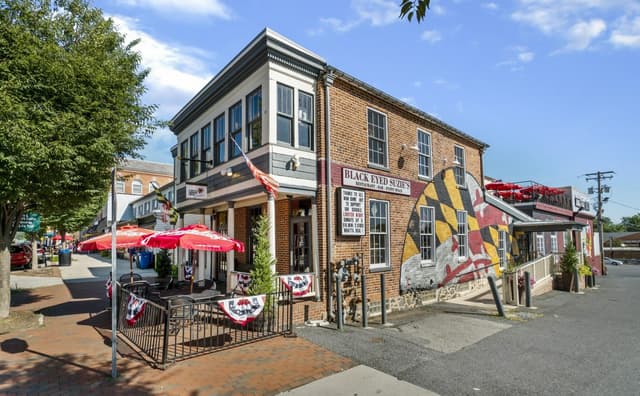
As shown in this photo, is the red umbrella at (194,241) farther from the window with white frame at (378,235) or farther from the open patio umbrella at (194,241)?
the window with white frame at (378,235)

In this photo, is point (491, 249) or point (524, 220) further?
point (524, 220)

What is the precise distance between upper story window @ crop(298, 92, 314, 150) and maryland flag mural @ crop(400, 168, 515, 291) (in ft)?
16.0

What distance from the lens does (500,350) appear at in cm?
745

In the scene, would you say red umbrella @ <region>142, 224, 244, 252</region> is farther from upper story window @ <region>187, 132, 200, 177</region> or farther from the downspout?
upper story window @ <region>187, 132, 200, 177</region>

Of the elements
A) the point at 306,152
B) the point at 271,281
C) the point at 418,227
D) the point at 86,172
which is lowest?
the point at 271,281

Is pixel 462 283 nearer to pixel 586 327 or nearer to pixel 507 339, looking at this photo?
pixel 586 327

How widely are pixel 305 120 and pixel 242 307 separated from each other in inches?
208

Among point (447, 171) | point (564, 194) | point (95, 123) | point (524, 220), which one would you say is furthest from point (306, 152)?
point (564, 194)

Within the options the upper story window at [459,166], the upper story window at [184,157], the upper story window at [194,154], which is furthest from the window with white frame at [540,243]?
the upper story window at [184,157]

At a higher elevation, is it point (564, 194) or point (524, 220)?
point (564, 194)

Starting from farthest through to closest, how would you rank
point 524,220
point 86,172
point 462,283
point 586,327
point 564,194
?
1. point 564,194
2. point 524,220
3. point 462,283
4. point 586,327
5. point 86,172

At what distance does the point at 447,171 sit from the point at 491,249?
15.7ft

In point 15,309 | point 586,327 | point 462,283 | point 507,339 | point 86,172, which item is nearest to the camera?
point 507,339

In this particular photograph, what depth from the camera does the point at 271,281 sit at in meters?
8.33
